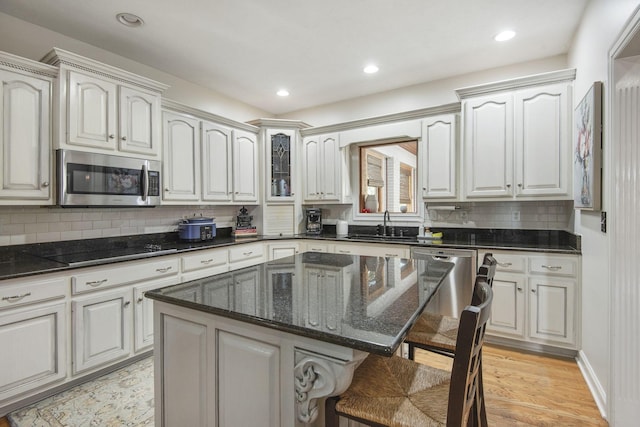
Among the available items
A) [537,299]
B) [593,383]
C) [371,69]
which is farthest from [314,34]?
[593,383]

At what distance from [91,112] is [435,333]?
294 cm

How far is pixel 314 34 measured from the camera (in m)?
2.73

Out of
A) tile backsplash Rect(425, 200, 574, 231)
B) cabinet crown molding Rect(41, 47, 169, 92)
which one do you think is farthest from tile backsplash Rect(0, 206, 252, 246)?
tile backsplash Rect(425, 200, 574, 231)

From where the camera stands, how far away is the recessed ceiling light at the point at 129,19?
94.8 inches

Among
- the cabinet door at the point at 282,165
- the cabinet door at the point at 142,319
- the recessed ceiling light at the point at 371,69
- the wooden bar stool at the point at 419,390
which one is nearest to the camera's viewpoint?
the wooden bar stool at the point at 419,390

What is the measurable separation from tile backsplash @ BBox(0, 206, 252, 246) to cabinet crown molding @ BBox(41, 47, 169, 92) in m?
1.16

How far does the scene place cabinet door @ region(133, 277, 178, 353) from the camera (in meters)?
2.53

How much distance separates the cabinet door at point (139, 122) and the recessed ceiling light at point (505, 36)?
3158 mm

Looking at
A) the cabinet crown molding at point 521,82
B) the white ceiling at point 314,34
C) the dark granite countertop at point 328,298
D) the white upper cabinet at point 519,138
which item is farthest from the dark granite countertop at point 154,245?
the white ceiling at point 314,34

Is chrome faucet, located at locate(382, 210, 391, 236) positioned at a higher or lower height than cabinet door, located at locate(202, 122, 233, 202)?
lower

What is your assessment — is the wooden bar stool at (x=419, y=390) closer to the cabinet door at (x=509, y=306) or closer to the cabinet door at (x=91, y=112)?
the cabinet door at (x=509, y=306)

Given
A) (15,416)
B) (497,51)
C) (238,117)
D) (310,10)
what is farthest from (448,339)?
(238,117)

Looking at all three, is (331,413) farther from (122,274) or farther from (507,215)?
(507,215)

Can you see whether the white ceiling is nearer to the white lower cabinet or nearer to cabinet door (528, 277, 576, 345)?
the white lower cabinet
